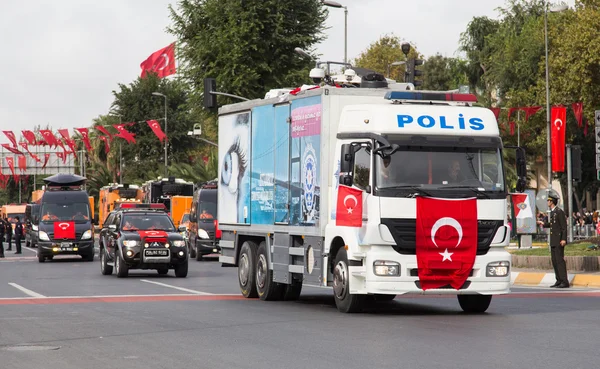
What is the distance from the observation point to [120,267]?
99.2 ft

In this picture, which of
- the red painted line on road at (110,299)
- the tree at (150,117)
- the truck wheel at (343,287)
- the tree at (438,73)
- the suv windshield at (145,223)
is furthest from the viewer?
the tree at (150,117)

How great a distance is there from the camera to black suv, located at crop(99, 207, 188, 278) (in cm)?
2989

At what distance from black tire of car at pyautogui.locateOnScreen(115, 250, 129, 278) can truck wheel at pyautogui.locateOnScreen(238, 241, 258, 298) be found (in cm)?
839

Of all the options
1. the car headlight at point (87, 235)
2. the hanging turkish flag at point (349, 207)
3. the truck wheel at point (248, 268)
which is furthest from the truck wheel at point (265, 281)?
the car headlight at point (87, 235)

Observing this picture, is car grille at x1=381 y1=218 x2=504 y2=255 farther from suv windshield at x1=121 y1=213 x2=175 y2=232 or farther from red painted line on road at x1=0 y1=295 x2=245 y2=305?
suv windshield at x1=121 y1=213 x2=175 y2=232

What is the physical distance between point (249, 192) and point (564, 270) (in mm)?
7219

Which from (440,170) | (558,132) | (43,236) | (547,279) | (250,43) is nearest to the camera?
(440,170)

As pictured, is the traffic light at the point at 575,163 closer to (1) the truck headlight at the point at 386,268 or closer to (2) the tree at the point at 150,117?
(1) the truck headlight at the point at 386,268

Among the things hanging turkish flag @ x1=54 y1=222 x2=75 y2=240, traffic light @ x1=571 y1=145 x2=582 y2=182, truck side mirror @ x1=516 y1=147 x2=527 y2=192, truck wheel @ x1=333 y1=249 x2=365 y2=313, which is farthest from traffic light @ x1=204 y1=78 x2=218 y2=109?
truck side mirror @ x1=516 y1=147 x2=527 y2=192

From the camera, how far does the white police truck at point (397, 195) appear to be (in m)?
17.2

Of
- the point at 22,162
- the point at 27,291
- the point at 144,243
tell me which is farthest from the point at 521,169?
the point at 22,162

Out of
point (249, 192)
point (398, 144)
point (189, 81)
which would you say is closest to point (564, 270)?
point (249, 192)

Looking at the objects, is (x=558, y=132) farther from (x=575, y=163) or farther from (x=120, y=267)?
(x=120, y=267)

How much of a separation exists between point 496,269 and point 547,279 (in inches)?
390
